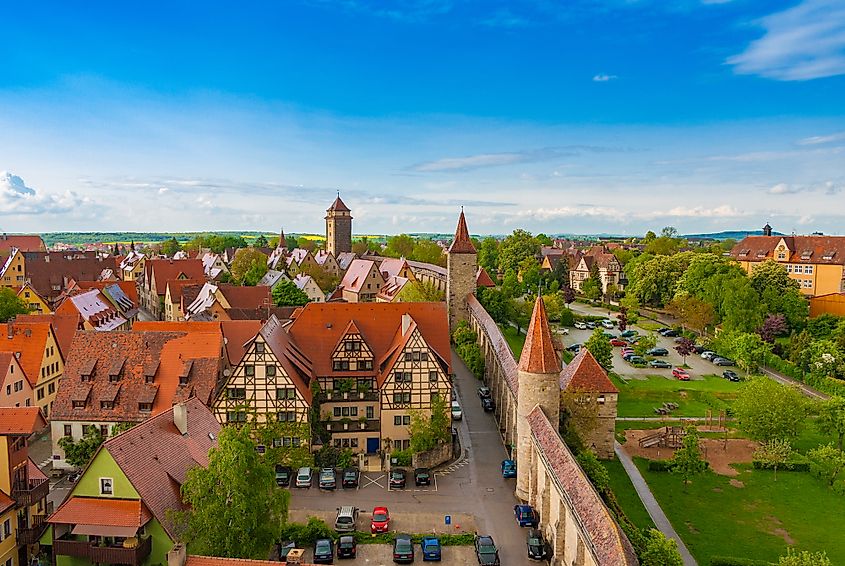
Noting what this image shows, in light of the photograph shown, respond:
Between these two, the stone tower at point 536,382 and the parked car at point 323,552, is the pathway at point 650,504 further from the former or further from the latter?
the parked car at point 323,552

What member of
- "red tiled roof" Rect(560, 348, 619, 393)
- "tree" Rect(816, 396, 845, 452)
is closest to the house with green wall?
"red tiled roof" Rect(560, 348, 619, 393)

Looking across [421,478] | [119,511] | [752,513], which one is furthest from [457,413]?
[119,511]

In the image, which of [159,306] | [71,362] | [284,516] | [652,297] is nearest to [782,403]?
[284,516]

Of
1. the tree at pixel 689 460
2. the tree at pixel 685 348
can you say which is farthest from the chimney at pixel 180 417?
the tree at pixel 685 348

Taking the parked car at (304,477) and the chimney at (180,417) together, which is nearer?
the chimney at (180,417)

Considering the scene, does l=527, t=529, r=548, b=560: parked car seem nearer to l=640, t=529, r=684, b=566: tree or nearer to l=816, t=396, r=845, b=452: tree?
l=640, t=529, r=684, b=566: tree

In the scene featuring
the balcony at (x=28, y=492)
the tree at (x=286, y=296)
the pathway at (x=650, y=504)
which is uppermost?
the tree at (x=286, y=296)
